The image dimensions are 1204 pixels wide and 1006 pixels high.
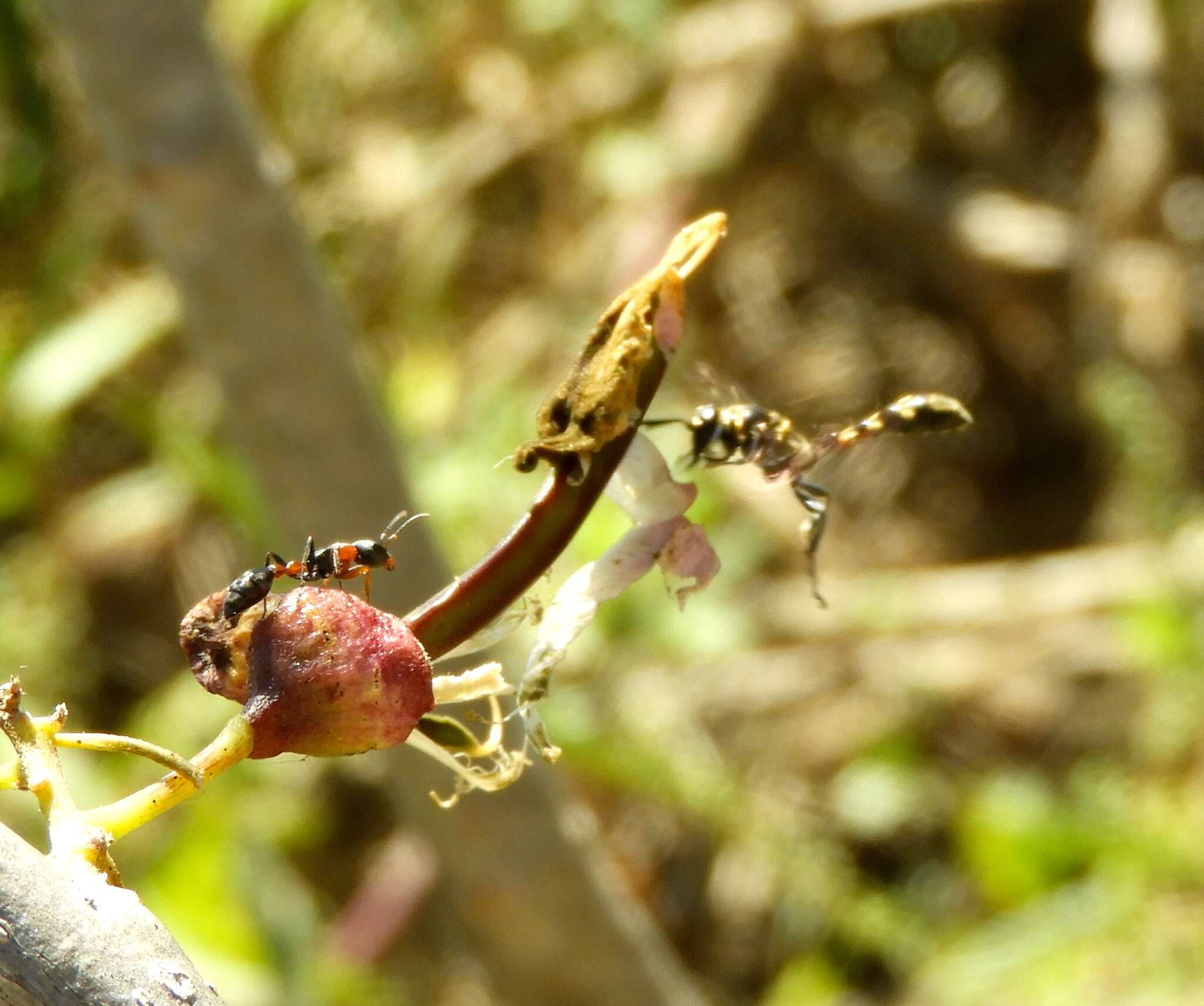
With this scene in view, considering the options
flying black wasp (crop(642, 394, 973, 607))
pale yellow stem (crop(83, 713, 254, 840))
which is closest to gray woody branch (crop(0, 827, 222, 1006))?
pale yellow stem (crop(83, 713, 254, 840))

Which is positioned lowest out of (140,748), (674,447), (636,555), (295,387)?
(674,447)

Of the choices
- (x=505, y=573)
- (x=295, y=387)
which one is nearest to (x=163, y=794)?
(x=505, y=573)

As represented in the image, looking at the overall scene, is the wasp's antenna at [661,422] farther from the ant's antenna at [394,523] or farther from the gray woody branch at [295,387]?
the gray woody branch at [295,387]

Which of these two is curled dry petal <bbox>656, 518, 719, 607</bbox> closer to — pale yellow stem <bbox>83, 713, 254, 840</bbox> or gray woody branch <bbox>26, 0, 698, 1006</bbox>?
pale yellow stem <bbox>83, 713, 254, 840</bbox>

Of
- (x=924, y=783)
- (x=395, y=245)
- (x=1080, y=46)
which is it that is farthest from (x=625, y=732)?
(x=1080, y=46)

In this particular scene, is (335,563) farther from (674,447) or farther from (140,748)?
(674,447)

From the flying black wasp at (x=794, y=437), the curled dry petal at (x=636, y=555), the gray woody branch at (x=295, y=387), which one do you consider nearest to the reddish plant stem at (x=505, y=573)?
the curled dry petal at (x=636, y=555)
